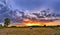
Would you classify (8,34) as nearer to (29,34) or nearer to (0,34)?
(0,34)

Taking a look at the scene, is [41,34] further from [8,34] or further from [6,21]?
[6,21]

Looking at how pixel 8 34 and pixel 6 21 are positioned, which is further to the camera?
pixel 6 21

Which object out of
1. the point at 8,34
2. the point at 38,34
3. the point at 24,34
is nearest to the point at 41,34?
the point at 38,34

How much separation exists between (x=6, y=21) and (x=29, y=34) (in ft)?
187

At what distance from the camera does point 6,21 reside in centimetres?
8806

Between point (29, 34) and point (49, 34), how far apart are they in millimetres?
3891

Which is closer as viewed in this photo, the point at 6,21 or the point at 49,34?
the point at 49,34

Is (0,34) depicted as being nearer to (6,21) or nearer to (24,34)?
(24,34)

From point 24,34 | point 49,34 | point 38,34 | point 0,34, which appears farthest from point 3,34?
point 49,34

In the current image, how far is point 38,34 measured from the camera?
32250 millimetres

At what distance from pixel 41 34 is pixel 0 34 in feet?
25.6

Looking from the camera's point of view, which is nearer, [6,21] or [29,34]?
[29,34]

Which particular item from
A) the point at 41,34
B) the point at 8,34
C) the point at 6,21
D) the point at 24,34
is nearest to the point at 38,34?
the point at 41,34

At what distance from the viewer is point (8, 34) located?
3250cm
